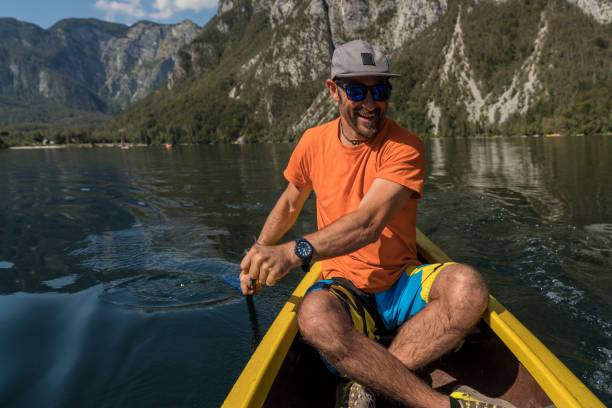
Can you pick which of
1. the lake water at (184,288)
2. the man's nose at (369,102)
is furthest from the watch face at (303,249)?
the lake water at (184,288)

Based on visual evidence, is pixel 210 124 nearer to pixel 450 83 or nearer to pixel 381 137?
pixel 450 83

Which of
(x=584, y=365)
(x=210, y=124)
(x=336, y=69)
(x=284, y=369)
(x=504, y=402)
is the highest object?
(x=210, y=124)

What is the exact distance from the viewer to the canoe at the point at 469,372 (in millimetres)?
2057

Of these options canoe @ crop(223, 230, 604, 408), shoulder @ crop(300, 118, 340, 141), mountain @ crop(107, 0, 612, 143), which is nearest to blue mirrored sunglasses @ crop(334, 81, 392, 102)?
shoulder @ crop(300, 118, 340, 141)

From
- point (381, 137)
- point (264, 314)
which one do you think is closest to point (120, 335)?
point (264, 314)

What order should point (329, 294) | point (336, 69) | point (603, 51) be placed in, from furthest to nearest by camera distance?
point (603, 51) → point (336, 69) → point (329, 294)

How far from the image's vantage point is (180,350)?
156 inches

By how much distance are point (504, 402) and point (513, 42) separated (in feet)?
472

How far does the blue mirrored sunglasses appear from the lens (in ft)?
8.82

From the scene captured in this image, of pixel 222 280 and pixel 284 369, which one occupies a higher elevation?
pixel 284 369

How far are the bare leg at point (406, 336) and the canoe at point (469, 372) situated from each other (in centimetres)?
27

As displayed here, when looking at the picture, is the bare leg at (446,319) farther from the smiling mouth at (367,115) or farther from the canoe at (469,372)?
the smiling mouth at (367,115)

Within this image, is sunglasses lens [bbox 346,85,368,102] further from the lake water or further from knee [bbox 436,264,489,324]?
the lake water

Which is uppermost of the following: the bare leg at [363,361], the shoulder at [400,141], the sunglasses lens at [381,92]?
the sunglasses lens at [381,92]
